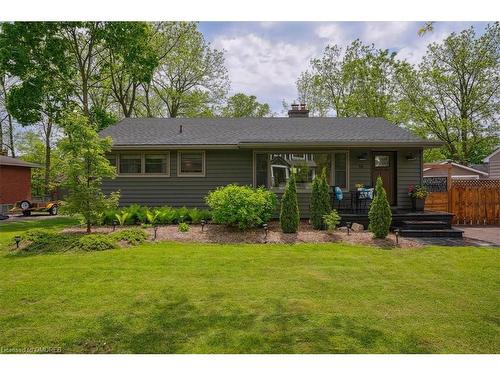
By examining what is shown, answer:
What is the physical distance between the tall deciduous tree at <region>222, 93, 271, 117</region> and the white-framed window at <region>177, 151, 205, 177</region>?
21.2 m

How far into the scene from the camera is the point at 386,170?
1144 cm

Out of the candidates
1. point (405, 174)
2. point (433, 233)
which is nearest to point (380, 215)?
point (433, 233)

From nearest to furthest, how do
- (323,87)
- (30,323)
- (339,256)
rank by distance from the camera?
(30,323) → (339,256) → (323,87)

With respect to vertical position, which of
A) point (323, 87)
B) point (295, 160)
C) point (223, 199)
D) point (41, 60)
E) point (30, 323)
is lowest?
point (30, 323)

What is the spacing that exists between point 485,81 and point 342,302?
26.8m

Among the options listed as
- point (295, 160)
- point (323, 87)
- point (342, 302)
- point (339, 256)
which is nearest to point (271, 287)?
point (342, 302)

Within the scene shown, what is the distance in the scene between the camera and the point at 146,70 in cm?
1961

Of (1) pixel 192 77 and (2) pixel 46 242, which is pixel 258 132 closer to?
(2) pixel 46 242

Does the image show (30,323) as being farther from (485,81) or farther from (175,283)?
(485,81)

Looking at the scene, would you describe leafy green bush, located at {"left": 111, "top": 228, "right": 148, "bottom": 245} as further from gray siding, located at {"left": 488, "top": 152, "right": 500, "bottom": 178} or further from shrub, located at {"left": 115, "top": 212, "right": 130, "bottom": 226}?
gray siding, located at {"left": 488, "top": 152, "right": 500, "bottom": 178}

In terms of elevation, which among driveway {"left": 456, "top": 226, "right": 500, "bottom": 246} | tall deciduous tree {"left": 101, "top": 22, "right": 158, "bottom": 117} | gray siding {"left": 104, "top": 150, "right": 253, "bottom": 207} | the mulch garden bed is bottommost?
driveway {"left": 456, "top": 226, "right": 500, "bottom": 246}

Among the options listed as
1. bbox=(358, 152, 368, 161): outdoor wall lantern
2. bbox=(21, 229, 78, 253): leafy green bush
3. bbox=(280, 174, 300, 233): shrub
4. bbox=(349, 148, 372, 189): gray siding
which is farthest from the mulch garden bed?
bbox=(358, 152, 368, 161): outdoor wall lantern

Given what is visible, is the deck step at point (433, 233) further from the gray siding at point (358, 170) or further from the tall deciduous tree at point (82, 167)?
the tall deciduous tree at point (82, 167)

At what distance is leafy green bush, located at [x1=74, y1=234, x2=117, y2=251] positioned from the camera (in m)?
6.92
